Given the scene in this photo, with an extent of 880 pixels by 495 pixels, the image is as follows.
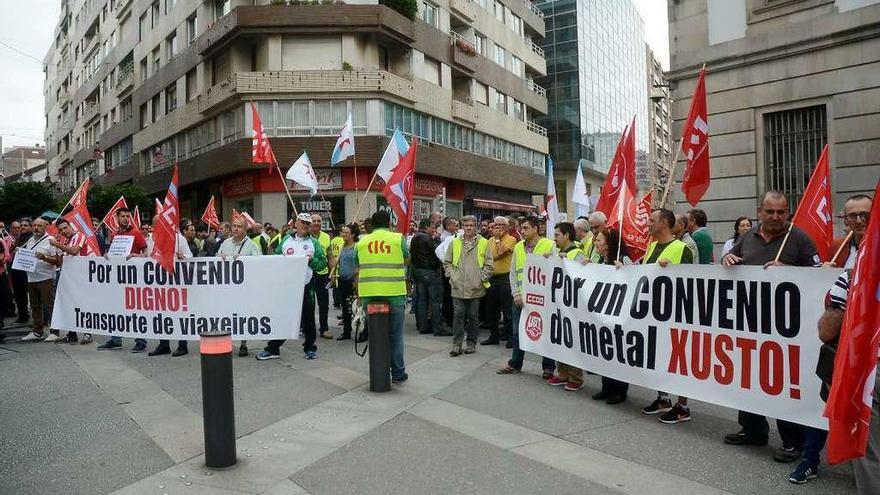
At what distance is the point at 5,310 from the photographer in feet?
36.3

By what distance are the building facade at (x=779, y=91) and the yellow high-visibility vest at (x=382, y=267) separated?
31.1 ft

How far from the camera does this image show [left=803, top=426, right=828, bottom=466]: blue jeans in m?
4.25

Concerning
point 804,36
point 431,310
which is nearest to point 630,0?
point 804,36

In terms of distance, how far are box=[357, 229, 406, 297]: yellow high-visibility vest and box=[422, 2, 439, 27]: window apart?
90.4 feet

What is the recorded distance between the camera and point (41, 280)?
10.3 metres

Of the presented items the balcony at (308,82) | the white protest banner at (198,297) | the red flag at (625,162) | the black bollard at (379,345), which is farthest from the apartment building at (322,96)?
the black bollard at (379,345)

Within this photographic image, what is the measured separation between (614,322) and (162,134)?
3621cm

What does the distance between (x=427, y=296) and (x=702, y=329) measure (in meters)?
6.40

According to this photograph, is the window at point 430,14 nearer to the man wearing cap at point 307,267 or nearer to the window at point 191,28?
the window at point 191,28

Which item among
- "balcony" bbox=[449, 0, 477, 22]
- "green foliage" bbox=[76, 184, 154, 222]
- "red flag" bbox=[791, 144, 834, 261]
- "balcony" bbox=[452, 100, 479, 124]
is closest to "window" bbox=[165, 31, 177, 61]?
"green foliage" bbox=[76, 184, 154, 222]

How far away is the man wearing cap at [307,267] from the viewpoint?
8.59 meters

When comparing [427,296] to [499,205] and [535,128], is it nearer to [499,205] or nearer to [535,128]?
[499,205]


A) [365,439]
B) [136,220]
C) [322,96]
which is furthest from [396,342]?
[322,96]

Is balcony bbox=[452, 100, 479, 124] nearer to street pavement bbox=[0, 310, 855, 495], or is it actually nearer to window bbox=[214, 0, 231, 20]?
window bbox=[214, 0, 231, 20]
